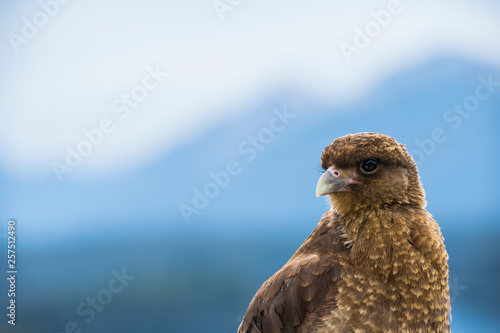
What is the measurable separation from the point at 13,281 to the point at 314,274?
7.29ft

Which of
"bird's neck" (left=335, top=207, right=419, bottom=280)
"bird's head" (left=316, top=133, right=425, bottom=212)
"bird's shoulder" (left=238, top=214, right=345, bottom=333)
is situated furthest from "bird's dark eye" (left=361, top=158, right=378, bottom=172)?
"bird's shoulder" (left=238, top=214, right=345, bottom=333)

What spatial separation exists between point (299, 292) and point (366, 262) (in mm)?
229

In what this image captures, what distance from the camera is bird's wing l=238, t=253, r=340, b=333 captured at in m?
1.55

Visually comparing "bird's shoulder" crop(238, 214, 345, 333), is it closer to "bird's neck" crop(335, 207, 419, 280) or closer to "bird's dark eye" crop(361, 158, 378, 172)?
"bird's neck" crop(335, 207, 419, 280)

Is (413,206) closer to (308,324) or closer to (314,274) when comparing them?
(314,274)

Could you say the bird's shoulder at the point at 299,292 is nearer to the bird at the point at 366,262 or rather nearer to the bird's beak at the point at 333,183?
the bird at the point at 366,262

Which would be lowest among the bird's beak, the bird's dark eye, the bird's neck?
the bird's neck

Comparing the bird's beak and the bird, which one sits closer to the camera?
the bird

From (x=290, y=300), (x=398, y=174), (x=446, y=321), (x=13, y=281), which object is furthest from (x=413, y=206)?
(x=13, y=281)

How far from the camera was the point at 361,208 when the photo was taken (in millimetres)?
1644

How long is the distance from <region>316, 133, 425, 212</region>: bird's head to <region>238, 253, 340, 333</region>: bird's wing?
226 mm

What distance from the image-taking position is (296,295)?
157 centimetres

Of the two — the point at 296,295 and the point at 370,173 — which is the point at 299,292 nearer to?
the point at 296,295

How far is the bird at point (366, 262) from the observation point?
1.50 m
